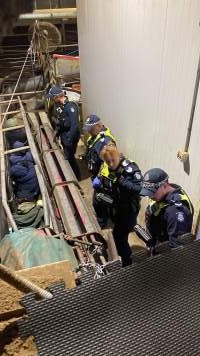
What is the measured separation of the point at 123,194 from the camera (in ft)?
16.2

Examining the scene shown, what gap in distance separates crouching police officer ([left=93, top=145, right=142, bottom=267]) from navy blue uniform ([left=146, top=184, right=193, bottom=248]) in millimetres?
767

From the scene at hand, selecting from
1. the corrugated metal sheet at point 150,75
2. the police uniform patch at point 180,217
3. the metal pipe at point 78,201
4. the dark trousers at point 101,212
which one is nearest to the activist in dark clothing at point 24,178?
the metal pipe at point 78,201

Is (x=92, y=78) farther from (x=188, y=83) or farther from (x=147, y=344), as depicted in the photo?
(x=147, y=344)

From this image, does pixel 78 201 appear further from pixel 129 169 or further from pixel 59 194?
pixel 129 169

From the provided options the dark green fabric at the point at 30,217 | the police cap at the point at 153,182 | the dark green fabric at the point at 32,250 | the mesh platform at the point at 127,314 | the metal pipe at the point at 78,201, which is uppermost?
the mesh platform at the point at 127,314

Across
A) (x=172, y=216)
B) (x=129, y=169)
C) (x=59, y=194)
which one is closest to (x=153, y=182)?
(x=172, y=216)

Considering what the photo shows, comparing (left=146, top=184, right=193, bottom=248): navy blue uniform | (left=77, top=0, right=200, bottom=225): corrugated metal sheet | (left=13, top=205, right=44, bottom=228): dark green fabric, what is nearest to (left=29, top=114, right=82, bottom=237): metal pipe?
(left=13, top=205, right=44, bottom=228): dark green fabric

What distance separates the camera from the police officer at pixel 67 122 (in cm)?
735

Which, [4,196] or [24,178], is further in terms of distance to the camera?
[24,178]

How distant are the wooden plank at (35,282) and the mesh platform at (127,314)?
299 mm

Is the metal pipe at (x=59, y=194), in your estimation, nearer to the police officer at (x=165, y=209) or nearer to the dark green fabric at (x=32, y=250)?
the dark green fabric at (x=32, y=250)

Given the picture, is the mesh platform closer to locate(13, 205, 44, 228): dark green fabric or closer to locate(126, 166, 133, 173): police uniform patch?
locate(126, 166, 133, 173): police uniform patch

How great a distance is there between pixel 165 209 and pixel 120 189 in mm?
1242

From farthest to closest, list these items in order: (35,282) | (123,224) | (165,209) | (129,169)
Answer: (123,224), (129,169), (165,209), (35,282)
